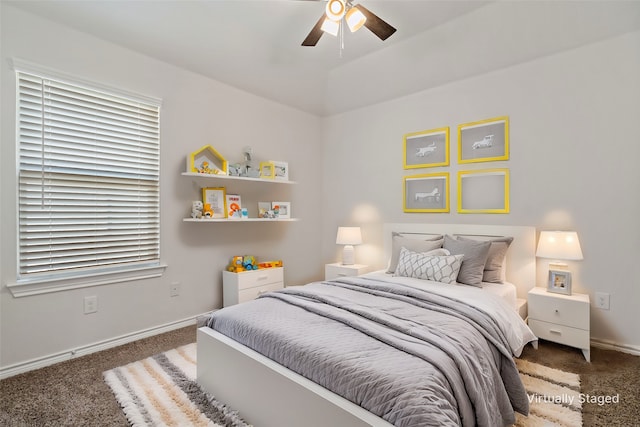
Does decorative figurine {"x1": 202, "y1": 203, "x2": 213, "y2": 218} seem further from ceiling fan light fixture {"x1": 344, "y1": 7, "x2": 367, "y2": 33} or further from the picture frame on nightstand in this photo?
the picture frame on nightstand

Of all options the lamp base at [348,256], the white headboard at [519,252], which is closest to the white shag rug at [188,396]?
the white headboard at [519,252]

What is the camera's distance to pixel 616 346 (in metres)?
2.54

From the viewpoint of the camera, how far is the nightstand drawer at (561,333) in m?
2.37

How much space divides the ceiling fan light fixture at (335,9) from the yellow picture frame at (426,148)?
186cm

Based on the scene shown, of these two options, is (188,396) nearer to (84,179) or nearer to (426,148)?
(84,179)

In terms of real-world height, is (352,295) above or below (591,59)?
below

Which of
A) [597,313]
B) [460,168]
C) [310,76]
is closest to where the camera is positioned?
[597,313]

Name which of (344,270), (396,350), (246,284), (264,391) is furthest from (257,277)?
(396,350)

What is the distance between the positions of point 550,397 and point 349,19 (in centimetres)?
256

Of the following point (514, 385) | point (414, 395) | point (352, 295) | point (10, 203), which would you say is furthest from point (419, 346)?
point (10, 203)

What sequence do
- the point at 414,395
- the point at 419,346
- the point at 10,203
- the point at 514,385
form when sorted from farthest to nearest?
the point at 10,203, the point at 514,385, the point at 419,346, the point at 414,395

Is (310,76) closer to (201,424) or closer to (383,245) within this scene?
(383,245)

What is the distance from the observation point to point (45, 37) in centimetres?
234

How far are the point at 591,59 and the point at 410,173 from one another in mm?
1749
